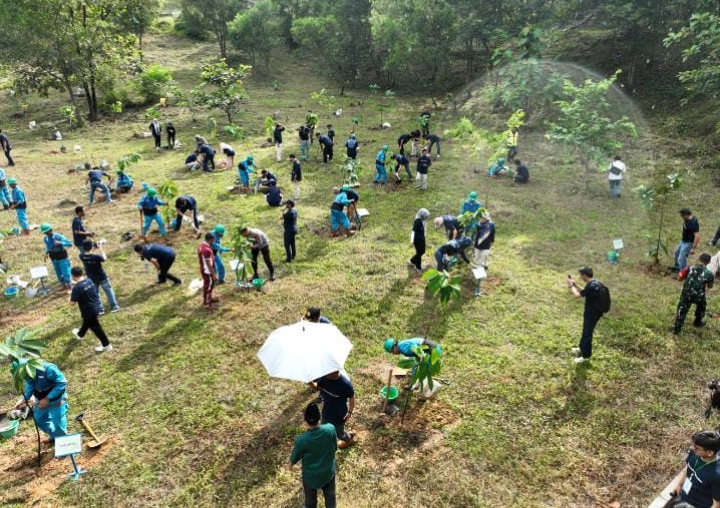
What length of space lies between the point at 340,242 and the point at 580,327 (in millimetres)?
6975

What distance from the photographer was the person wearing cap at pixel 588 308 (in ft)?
26.8

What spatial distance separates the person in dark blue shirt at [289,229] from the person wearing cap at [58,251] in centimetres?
522

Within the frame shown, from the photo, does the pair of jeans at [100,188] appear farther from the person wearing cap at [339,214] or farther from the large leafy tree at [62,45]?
the large leafy tree at [62,45]

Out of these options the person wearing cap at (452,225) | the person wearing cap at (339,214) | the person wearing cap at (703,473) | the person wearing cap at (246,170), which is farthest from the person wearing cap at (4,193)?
the person wearing cap at (703,473)

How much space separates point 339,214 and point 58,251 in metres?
7.39

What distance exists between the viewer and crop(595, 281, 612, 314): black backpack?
26.5 feet

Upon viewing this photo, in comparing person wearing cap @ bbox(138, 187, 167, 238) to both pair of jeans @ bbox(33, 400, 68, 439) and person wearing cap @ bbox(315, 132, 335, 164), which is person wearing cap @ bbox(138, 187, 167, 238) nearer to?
pair of jeans @ bbox(33, 400, 68, 439)

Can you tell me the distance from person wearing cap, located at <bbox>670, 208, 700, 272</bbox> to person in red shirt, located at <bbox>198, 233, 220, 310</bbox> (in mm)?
10810

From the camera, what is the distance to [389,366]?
8945 millimetres

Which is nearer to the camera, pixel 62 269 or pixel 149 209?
pixel 62 269

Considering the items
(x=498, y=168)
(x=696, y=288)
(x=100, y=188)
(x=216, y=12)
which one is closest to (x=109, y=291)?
(x=100, y=188)

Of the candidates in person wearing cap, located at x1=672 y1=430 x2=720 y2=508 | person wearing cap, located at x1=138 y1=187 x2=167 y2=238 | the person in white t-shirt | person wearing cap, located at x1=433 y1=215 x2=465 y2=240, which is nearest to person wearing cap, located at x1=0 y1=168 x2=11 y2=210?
person wearing cap, located at x1=138 y1=187 x2=167 y2=238

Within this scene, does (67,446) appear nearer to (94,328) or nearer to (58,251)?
(94,328)

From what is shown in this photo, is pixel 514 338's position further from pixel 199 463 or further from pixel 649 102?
pixel 649 102
